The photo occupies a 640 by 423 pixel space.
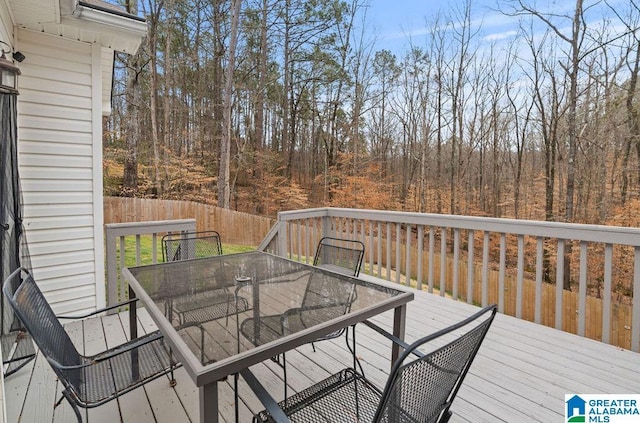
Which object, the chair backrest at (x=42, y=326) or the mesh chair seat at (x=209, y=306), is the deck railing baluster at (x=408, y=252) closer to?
the mesh chair seat at (x=209, y=306)

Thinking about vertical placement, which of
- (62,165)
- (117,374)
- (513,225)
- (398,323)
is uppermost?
(62,165)

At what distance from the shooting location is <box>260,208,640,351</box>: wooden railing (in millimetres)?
2680

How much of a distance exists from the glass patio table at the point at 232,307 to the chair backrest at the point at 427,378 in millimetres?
443

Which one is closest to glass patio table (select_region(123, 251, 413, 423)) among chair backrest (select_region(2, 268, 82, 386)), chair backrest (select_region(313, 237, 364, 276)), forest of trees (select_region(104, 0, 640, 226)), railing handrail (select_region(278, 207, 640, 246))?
chair backrest (select_region(2, 268, 82, 386))

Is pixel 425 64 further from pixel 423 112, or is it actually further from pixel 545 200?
pixel 545 200

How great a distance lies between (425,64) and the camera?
38.2ft

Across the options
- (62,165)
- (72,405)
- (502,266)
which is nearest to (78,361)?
(72,405)

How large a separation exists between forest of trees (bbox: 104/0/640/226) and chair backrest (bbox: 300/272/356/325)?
8.75 metres

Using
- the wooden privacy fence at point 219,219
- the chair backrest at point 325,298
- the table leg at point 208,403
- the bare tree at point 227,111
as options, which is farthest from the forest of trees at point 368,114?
the table leg at point 208,403

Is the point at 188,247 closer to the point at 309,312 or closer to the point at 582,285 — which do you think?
the point at 309,312

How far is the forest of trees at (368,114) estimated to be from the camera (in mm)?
8430

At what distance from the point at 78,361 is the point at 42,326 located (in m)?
0.38

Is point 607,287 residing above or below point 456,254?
below

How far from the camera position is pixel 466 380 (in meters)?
2.21
